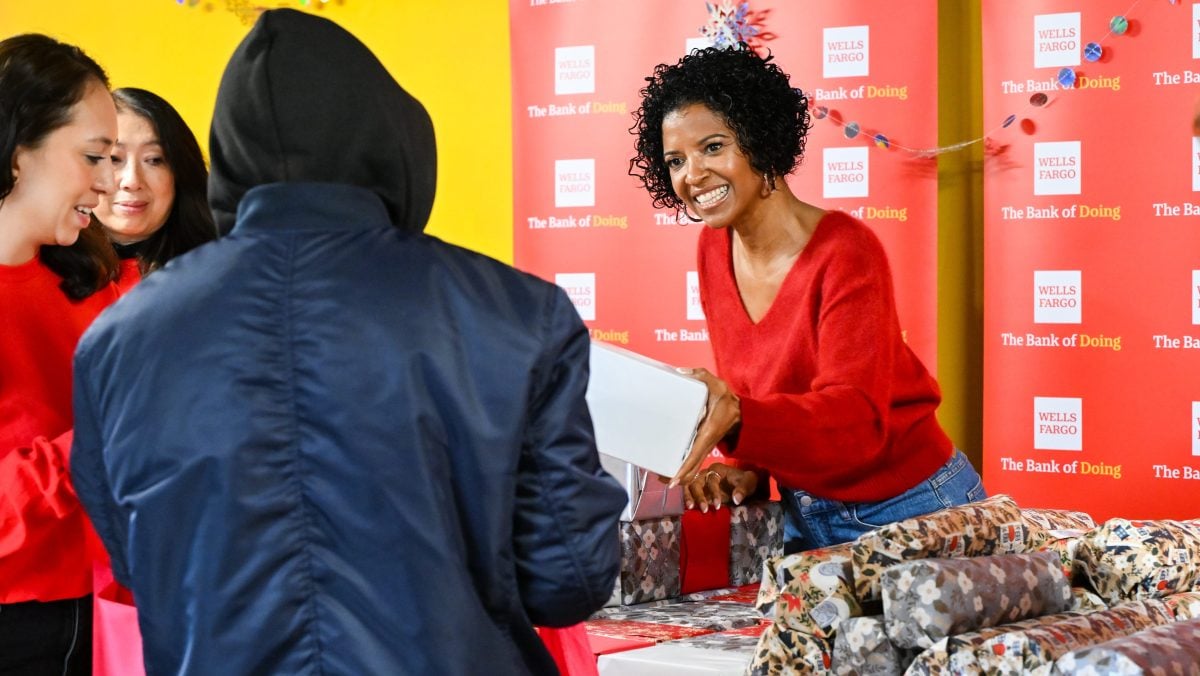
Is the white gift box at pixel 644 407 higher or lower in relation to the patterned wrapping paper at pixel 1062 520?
higher

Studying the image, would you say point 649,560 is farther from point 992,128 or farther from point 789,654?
point 992,128

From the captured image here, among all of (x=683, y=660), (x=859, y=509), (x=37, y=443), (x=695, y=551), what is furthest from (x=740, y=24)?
(x=37, y=443)

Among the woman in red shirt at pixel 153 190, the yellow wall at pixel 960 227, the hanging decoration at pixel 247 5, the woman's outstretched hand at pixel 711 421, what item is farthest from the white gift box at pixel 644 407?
the hanging decoration at pixel 247 5

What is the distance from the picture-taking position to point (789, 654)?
2418mm

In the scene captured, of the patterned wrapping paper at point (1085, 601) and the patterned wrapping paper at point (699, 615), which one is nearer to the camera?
the patterned wrapping paper at point (1085, 601)

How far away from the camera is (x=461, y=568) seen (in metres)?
1.49

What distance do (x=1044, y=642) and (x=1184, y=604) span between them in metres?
0.61

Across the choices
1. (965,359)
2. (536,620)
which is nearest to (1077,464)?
(965,359)

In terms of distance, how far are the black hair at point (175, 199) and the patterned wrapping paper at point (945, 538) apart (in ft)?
4.32

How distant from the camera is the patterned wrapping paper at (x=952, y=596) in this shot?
7.52ft

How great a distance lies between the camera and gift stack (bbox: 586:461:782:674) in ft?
8.58

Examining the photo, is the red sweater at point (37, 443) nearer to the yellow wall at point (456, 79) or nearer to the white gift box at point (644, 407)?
the white gift box at point (644, 407)

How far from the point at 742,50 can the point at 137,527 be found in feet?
6.34

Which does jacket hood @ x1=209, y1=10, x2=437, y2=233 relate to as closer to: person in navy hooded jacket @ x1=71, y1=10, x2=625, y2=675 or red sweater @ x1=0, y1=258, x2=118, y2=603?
person in navy hooded jacket @ x1=71, y1=10, x2=625, y2=675
